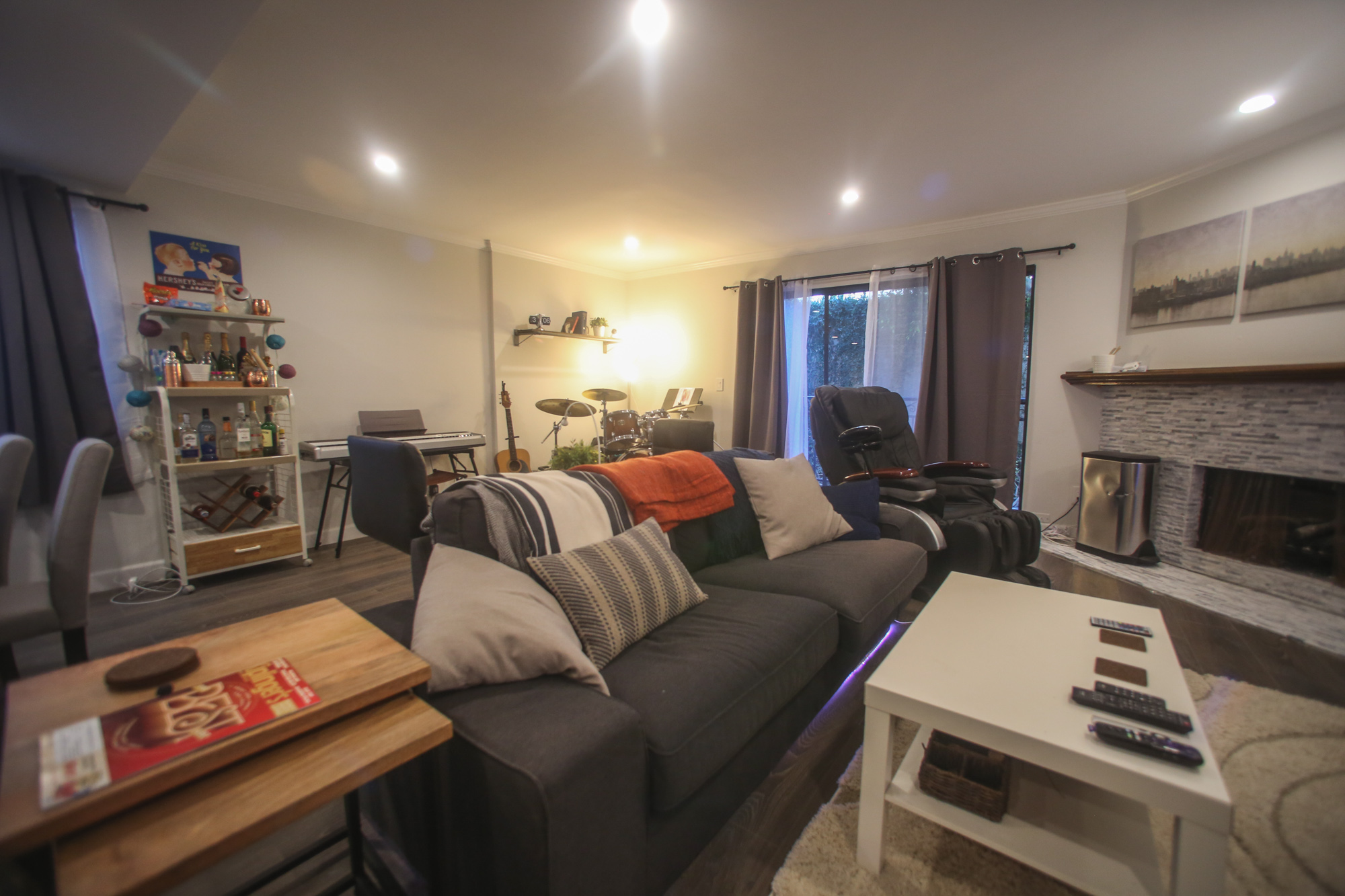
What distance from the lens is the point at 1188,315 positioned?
7.60 ft

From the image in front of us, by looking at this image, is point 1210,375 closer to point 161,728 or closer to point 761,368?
point 161,728

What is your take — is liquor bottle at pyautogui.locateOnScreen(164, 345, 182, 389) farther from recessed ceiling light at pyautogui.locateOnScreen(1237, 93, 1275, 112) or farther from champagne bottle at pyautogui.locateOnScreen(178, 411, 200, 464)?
recessed ceiling light at pyautogui.locateOnScreen(1237, 93, 1275, 112)

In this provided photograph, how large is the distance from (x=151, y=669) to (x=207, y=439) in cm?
285

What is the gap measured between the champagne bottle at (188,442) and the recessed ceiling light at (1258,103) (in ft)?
17.7

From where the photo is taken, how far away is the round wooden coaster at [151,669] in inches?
27.5

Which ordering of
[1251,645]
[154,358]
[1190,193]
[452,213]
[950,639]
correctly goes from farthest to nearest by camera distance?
1. [452,213]
2. [154,358]
3. [1190,193]
4. [1251,645]
5. [950,639]

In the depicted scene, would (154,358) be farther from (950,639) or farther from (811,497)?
(950,639)

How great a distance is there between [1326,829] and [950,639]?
23.8 inches

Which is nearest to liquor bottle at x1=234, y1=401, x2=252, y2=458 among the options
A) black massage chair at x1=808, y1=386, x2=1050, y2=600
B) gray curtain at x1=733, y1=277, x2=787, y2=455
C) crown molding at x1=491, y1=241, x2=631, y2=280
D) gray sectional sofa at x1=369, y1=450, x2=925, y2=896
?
gray sectional sofa at x1=369, y1=450, x2=925, y2=896

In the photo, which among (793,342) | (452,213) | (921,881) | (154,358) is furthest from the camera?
(793,342)

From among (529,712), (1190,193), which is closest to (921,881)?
(529,712)

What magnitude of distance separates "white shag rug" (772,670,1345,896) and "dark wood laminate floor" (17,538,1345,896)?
5 centimetres

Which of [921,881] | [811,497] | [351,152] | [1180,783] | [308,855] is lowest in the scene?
[921,881]

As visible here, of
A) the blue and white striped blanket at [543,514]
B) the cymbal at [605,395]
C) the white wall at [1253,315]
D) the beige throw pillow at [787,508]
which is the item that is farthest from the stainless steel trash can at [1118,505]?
the cymbal at [605,395]
